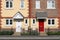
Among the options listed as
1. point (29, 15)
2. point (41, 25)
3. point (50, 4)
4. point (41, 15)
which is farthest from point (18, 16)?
point (50, 4)

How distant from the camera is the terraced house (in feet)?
129

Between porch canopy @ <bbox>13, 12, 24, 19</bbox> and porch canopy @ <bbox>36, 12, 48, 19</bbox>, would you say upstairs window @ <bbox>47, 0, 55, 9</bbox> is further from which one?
porch canopy @ <bbox>13, 12, 24, 19</bbox>

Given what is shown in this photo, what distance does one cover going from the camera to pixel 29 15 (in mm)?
39344

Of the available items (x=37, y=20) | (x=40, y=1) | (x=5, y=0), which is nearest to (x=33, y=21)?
(x=37, y=20)

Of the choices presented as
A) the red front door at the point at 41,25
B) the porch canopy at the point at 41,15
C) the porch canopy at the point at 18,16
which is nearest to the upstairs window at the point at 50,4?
the porch canopy at the point at 41,15

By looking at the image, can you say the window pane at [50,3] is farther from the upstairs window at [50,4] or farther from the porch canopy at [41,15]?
the porch canopy at [41,15]

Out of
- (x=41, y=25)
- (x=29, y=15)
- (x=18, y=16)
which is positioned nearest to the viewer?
(x=18, y=16)

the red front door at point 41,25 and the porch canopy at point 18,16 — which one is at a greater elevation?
the porch canopy at point 18,16

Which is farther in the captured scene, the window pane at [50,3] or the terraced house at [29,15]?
the window pane at [50,3]

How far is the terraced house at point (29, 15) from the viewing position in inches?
1545

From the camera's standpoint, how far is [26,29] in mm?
39188

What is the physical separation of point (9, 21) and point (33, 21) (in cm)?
419

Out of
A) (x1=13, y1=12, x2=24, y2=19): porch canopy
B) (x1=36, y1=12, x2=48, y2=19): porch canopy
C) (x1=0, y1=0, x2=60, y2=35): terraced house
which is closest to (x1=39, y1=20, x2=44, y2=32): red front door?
(x1=0, y1=0, x2=60, y2=35): terraced house

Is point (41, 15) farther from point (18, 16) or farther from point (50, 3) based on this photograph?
point (18, 16)
